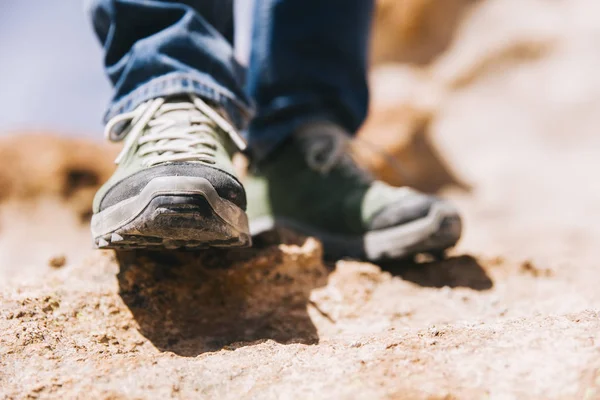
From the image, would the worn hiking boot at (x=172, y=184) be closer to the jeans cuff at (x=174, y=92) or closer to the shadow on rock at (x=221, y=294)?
the jeans cuff at (x=174, y=92)

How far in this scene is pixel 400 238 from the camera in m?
1.11

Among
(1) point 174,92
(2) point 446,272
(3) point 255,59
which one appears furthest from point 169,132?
(2) point 446,272

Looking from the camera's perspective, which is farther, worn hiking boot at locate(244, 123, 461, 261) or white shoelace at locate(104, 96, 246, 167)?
A: worn hiking boot at locate(244, 123, 461, 261)

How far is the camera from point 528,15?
4422 millimetres

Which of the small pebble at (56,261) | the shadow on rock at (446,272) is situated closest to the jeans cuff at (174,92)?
the small pebble at (56,261)

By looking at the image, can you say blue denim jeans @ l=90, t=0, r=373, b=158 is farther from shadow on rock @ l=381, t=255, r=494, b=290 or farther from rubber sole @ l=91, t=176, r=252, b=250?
shadow on rock @ l=381, t=255, r=494, b=290

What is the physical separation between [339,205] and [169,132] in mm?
463

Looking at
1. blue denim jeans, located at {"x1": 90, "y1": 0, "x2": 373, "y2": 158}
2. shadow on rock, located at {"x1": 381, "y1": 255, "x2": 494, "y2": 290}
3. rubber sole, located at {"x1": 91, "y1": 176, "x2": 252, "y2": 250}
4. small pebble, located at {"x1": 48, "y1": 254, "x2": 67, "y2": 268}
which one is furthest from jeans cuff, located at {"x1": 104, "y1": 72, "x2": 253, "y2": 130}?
shadow on rock, located at {"x1": 381, "y1": 255, "x2": 494, "y2": 290}

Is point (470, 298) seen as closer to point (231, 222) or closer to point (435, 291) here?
point (435, 291)

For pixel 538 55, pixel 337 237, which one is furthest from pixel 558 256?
pixel 538 55

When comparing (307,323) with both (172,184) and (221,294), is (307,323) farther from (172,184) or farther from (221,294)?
(172,184)

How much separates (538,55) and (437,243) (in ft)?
11.9

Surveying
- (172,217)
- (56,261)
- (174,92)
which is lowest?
(56,261)

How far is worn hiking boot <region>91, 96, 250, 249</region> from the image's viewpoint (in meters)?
0.72
